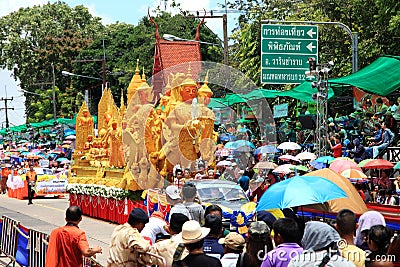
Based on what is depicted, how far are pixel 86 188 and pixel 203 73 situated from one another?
19.8ft

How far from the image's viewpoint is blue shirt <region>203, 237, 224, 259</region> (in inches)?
332

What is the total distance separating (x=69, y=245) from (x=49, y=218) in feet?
62.5

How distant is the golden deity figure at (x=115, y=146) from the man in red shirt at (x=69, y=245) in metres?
14.8

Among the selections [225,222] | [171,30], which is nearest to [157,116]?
[225,222]

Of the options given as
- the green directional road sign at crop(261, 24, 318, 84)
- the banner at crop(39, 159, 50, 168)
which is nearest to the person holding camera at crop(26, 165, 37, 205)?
the banner at crop(39, 159, 50, 168)

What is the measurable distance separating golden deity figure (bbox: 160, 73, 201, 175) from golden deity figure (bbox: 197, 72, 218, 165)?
15 cm

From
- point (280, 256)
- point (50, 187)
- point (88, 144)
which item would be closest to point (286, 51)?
point (88, 144)

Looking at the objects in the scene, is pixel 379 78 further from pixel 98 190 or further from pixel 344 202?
pixel 344 202

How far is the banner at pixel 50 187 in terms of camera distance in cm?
3909

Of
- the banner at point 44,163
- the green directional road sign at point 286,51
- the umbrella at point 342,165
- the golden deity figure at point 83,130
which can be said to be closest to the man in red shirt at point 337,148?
the green directional road sign at point 286,51

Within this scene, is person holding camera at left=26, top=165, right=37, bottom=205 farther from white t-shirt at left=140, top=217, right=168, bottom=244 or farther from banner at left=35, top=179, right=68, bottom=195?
white t-shirt at left=140, top=217, right=168, bottom=244

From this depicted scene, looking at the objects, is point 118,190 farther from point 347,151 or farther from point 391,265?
point 391,265

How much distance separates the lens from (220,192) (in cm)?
1833

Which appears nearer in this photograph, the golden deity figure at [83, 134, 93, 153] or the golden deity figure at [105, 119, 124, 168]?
the golden deity figure at [105, 119, 124, 168]
